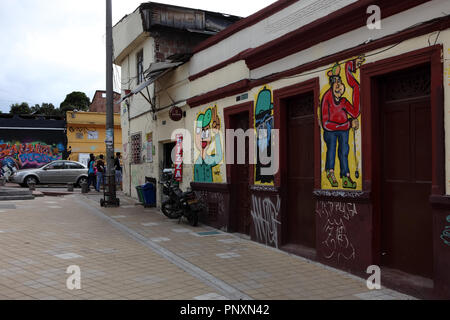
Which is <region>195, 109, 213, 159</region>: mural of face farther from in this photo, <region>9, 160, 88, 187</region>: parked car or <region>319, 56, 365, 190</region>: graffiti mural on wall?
<region>9, 160, 88, 187</region>: parked car

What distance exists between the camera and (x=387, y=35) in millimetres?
5711

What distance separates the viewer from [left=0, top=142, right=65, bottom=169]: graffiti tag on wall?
2775 cm

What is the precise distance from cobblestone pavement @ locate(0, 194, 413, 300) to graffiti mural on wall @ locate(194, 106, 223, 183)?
51.4 inches

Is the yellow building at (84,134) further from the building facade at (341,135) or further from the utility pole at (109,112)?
the building facade at (341,135)

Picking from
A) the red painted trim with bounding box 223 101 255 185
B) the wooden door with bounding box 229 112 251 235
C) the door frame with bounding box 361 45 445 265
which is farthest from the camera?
the wooden door with bounding box 229 112 251 235

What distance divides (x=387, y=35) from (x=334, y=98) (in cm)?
124

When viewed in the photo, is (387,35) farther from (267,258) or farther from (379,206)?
(267,258)

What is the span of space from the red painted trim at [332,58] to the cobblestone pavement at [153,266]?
3.15 metres

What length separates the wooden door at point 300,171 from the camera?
24.3ft

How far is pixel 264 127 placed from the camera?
27.4 ft

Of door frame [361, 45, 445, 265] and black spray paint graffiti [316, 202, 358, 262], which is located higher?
door frame [361, 45, 445, 265]

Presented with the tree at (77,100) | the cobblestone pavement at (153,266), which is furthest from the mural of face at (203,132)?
the tree at (77,100)
